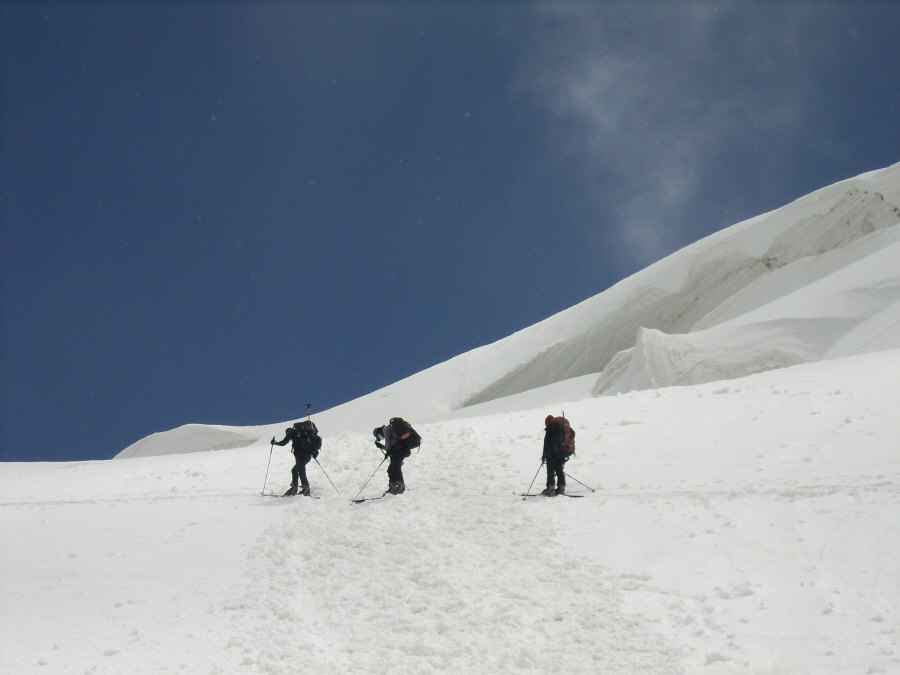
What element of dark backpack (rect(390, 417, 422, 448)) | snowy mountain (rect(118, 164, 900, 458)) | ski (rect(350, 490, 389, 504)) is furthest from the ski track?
snowy mountain (rect(118, 164, 900, 458))

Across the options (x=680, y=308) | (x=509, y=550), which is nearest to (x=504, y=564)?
(x=509, y=550)

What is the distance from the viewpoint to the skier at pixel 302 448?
1355cm

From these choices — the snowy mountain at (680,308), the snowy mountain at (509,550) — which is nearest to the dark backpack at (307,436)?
the snowy mountain at (509,550)

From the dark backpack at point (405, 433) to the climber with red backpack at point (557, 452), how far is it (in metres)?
2.13

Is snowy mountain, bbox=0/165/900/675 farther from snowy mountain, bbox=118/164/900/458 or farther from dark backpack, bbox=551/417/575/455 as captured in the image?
snowy mountain, bbox=118/164/900/458

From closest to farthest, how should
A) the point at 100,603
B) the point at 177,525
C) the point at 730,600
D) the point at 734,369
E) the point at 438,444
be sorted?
the point at 730,600 < the point at 100,603 < the point at 177,525 < the point at 438,444 < the point at 734,369

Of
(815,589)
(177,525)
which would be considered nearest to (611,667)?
(815,589)

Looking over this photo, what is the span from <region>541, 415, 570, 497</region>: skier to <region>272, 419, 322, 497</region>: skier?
3.91 metres

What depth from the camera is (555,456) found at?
12.4 metres

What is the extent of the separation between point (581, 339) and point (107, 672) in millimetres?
33789

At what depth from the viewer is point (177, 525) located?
481 inches

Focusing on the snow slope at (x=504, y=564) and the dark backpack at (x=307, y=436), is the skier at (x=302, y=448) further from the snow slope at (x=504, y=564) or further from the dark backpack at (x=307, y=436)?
the snow slope at (x=504, y=564)

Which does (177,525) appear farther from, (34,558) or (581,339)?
(581,339)

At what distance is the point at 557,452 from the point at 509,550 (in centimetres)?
275
